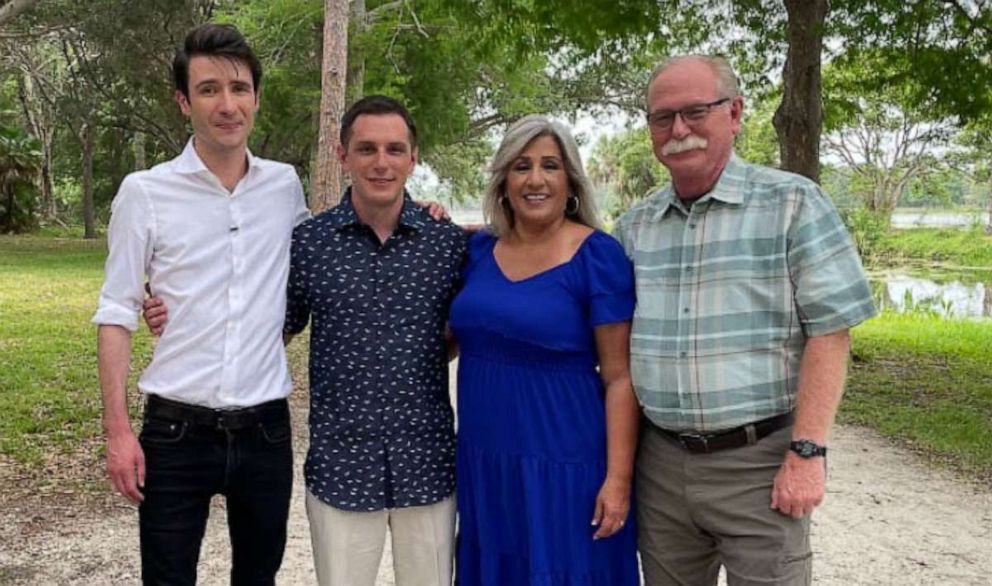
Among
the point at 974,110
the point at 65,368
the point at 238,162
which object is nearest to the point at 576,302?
the point at 238,162

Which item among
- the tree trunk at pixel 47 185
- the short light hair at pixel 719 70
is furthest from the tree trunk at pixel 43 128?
the short light hair at pixel 719 70

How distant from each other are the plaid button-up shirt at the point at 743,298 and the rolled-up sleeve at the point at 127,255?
1448 millimetres

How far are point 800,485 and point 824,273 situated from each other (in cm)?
56

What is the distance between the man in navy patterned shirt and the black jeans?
124 mm

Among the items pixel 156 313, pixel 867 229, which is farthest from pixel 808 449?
pixel 867 229

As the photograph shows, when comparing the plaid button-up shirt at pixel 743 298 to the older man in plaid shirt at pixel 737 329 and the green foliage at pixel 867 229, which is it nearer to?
the older man in plaid shirt at pixel 737 329

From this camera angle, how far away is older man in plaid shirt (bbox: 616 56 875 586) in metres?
2.36

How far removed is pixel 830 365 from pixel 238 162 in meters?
1.80

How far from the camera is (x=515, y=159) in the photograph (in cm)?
267

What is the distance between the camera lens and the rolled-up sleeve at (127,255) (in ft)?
8.43

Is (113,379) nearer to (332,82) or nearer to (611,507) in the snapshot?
(611,507)

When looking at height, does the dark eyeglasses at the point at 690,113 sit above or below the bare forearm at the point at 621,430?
above

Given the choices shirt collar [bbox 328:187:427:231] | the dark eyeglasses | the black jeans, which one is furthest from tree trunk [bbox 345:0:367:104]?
the dark eyeglasses

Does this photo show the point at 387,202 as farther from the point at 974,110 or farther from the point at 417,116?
the point at 417,116
